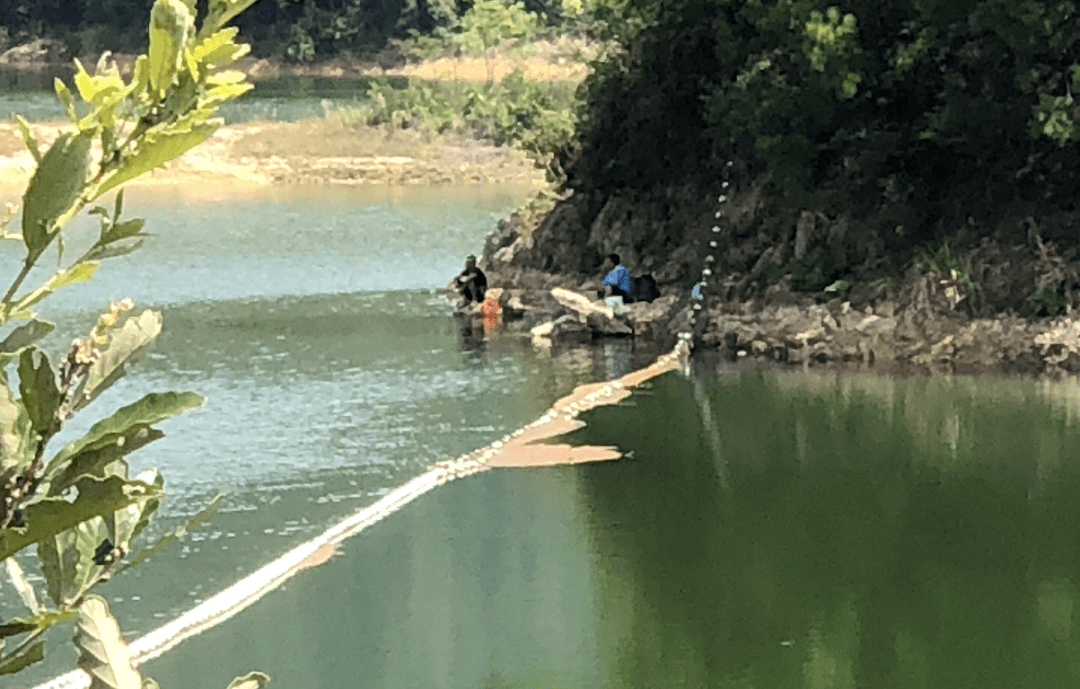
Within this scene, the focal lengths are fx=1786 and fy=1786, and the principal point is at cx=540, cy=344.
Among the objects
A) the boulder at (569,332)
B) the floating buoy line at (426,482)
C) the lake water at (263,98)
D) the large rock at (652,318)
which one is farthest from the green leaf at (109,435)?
the lake water at (263,98)

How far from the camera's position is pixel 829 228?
14680mm

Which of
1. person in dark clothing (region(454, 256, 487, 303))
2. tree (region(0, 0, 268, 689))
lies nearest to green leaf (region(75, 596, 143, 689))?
tree (region(0, 0, 268, 689))

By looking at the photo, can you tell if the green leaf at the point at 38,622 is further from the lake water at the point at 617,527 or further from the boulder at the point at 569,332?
the boulder at the point at 569,332

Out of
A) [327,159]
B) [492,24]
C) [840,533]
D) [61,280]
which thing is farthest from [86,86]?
[492,24]

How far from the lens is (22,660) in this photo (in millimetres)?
1688

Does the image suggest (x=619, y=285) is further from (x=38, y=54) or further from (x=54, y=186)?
(x=38, y=54)

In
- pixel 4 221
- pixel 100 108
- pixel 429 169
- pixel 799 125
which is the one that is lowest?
pixel 429 169

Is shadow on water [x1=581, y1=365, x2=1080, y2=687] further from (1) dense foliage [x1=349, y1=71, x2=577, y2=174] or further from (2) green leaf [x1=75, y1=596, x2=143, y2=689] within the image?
(1) dense foliage [x1=349, y1=71, x2=577, y2=174]

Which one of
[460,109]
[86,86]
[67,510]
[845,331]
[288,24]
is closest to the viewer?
[86,86]

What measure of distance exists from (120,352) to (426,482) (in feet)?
28.5

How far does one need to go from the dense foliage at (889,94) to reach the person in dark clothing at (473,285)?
263 centimetres

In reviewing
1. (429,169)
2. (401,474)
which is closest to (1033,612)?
(401,474)

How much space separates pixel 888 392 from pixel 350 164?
24.5 m

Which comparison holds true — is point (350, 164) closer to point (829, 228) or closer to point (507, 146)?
point (507, 146)
